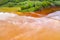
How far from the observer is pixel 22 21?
1308 mm

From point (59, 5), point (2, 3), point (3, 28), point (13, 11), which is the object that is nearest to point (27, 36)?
point (3, 28)

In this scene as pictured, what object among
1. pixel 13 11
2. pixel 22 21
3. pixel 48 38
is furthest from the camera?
pixel 13 11

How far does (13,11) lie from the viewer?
1.77 m

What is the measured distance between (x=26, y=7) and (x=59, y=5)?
43 centimetres

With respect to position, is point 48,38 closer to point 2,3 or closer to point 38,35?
point 38,35

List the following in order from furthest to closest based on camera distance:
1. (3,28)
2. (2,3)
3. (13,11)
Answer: (2,3) → (13,11) → (3,28)

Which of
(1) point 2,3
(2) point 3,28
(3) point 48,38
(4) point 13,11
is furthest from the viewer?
(1) point 2,3

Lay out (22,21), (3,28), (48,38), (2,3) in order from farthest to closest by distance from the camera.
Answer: (2,3) → (22,21) → (3,28) → (48,38)

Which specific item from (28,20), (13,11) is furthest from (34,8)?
(28,20)

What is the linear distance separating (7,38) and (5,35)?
0.05 meters

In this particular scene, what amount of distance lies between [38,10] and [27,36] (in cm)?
83

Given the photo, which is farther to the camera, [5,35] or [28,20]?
[28,20]

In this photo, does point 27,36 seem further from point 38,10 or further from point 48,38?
point 38,10

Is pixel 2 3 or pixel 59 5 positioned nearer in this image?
pixel 59 5
